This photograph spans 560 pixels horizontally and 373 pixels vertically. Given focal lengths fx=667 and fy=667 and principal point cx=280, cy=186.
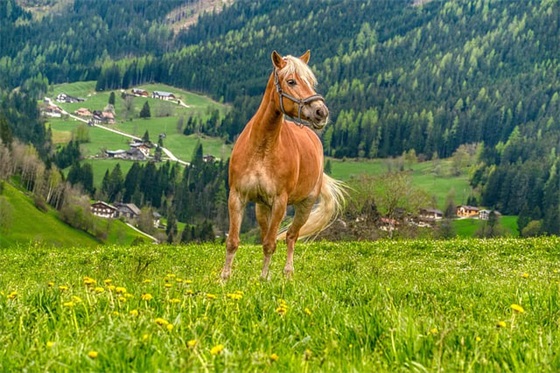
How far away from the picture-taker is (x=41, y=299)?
278 inches

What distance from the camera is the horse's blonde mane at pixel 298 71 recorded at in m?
11.8

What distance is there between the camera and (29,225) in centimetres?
17375

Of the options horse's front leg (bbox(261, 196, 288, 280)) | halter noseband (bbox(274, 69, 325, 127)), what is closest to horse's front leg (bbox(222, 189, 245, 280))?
horse's front leg (bbox(261, 196, 288, 280))

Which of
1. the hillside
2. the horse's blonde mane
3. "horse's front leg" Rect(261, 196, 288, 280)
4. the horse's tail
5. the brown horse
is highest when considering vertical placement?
the horse's blonde mane

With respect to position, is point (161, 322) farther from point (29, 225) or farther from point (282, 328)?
point (29, 225)

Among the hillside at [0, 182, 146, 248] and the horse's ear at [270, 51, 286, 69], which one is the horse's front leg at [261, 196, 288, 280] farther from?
the hillside at [0, 182, 146, 248]

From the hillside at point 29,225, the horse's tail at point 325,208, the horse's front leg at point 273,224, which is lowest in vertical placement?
the hillside at point 29,225

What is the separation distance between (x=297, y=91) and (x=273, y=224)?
8.30 ft

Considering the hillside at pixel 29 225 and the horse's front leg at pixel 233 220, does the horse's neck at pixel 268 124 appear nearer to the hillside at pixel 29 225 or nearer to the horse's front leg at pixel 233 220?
the horse's front leg at pixel 233 220

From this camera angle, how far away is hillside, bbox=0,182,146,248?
16538cm

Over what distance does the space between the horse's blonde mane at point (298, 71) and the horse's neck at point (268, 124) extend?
52 centimetres

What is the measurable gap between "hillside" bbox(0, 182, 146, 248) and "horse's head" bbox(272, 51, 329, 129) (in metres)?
158

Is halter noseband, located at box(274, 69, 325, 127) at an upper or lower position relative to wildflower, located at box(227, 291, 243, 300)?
upper

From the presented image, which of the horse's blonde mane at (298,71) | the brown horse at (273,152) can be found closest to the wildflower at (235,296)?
the brown horse at (273,152)
